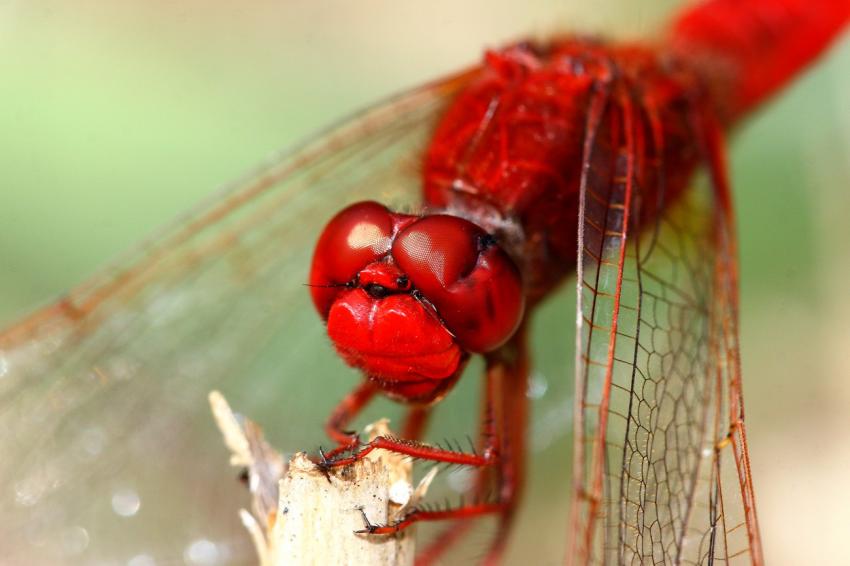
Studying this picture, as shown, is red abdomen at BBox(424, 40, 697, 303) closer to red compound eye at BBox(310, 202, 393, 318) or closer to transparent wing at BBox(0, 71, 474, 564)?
transparent wing at BBox(0, 71, 474, 564)

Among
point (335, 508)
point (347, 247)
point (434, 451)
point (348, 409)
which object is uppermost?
point (347, 247)

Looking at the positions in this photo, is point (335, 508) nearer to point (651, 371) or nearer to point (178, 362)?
point (651, 371)

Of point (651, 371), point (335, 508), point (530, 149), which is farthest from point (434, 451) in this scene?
point (530, 149)

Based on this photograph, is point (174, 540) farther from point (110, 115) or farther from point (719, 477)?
point (110, 115)

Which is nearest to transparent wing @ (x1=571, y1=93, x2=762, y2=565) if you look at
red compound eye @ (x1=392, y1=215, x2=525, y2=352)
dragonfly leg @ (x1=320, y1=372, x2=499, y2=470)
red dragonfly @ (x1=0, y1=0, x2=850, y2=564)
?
red dragonfly @ (x1=0, y1=0, x2=850, y2=564)

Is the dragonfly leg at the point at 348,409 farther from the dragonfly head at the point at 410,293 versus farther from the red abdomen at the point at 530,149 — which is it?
the red abdomen at the point at 530,149

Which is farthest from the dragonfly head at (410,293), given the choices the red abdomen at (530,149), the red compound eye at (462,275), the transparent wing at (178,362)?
the transparent wing at (178,362)

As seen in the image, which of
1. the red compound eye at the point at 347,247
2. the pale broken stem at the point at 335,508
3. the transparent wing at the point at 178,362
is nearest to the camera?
the pale broken stem at the point at 335,508
